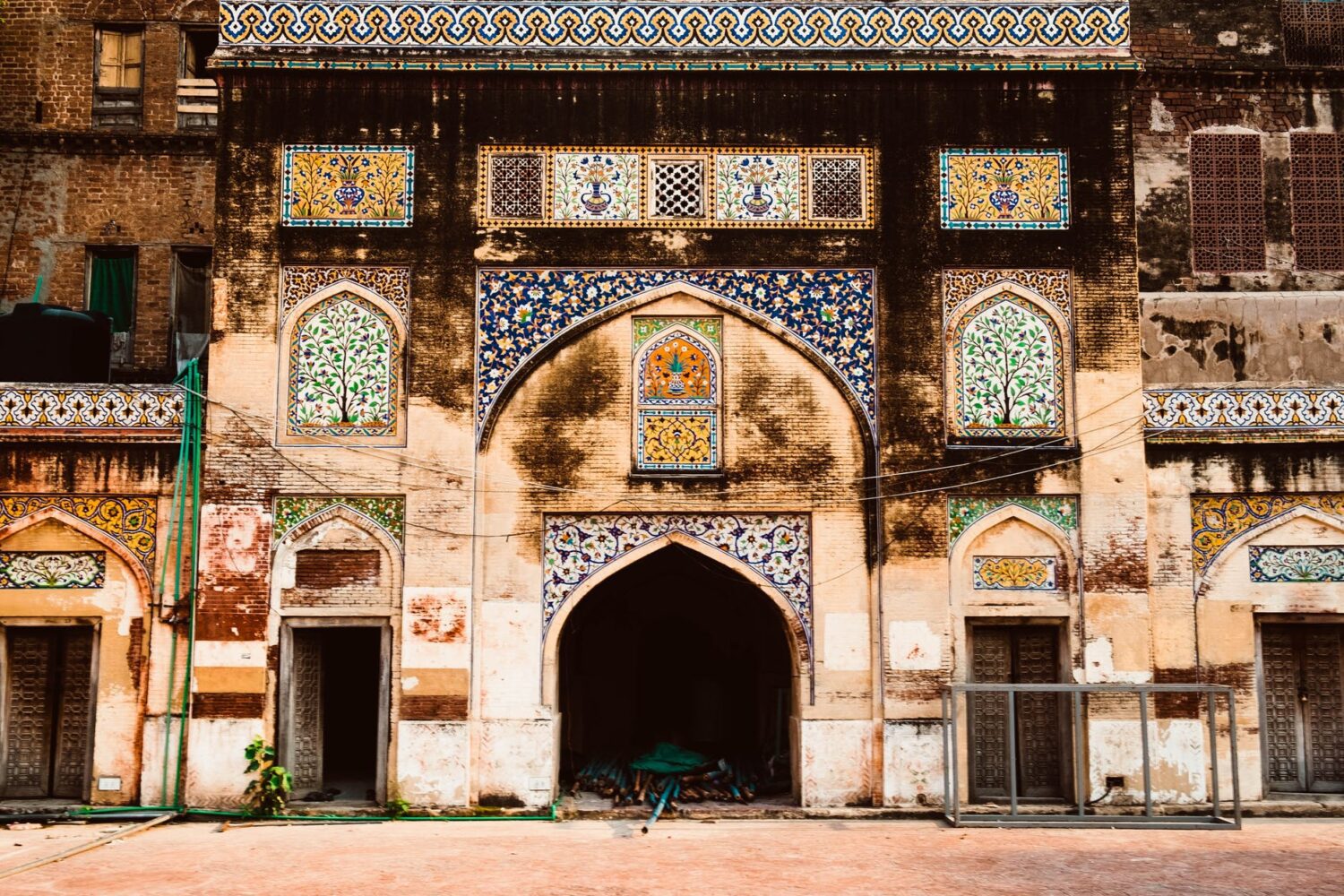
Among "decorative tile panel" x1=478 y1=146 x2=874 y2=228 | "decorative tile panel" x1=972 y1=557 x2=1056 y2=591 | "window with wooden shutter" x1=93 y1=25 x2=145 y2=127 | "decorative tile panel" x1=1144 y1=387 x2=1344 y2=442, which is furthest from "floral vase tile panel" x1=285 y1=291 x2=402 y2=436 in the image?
"decorative tile panel" x1=1144 y1=387 x2=1344 y2=442

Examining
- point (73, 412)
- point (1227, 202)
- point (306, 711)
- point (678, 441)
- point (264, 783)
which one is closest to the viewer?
point (264, 783)

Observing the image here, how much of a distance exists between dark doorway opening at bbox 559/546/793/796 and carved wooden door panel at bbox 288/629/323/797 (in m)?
3.13

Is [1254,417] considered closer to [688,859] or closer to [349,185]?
[688,859]

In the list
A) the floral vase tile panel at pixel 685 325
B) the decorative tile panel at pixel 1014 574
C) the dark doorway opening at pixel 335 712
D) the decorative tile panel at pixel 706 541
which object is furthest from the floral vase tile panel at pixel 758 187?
the dark doorway opening at pixel 335 712

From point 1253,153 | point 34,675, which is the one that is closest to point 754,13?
point 1253,153

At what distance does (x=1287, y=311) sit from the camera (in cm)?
1443

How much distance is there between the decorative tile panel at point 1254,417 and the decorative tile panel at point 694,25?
136 inches

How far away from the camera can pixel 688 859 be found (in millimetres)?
9578

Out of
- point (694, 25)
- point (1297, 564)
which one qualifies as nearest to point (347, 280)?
point (694, 25)

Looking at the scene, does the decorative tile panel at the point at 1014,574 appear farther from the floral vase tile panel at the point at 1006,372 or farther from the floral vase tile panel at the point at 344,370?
the floral vase tile panel at the point at 344,370

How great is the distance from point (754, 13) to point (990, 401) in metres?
4.24

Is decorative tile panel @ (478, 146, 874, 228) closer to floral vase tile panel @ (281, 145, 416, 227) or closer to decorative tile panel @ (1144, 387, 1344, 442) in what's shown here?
floral vase tile panel @ (281, 145, 416, 227)

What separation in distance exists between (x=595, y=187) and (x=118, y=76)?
24.2 ft

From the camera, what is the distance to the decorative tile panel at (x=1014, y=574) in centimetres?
1184
